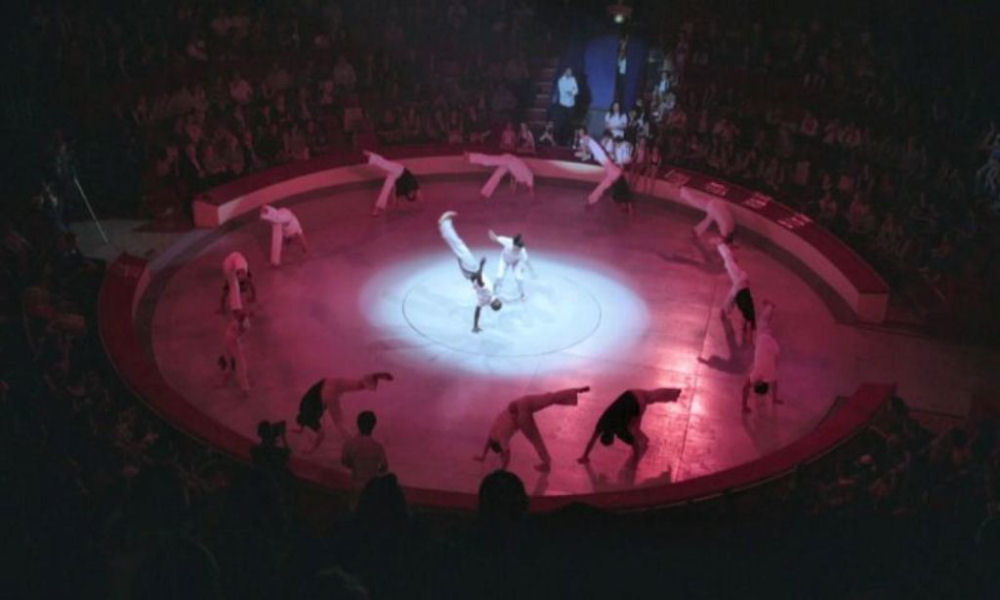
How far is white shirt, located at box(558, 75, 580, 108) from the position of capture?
61.1 ft

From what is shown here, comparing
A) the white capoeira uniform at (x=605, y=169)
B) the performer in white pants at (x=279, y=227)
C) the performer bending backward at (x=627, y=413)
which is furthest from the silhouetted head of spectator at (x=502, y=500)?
the white capoeira uniform at (x=605, y=169)

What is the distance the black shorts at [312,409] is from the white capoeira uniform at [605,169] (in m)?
8.41

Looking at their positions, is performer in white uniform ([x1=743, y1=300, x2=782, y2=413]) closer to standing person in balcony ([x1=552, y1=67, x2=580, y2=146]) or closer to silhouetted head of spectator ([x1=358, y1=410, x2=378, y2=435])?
silhouetted head of spectator ([x1=358, y1=410, x2=378, y2=435])

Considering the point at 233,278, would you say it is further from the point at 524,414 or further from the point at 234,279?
the point at 524,414

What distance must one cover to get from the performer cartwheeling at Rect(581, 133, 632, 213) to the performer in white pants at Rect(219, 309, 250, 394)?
7.37 metres

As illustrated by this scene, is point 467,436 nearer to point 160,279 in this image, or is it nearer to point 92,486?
point 92,486

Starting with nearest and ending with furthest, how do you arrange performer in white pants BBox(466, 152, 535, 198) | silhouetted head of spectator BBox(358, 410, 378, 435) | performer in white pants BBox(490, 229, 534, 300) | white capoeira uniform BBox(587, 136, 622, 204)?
silhouetted head of spectator BBox(358, 410, 378, 435), performer in white pants BBox(490, 229, 534, 300), white capoeira uniform BBox(587, 136, 622, 204), performer in white pants BBox(466, 152, 535, 198)

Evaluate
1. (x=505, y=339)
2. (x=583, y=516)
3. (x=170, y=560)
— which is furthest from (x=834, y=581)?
(x=505, y=339)

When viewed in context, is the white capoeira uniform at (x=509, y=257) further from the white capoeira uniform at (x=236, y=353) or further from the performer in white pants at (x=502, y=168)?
the performer in white pants at (x=502, y=168)

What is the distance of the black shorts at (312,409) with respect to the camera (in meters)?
8.99

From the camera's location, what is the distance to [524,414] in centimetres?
873

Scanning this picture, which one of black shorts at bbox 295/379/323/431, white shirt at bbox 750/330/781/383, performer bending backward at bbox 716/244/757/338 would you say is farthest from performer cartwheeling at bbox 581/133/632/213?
black shorts at bbox 295/379/323/431

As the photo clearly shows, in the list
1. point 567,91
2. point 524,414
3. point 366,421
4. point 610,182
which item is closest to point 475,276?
point 524,414

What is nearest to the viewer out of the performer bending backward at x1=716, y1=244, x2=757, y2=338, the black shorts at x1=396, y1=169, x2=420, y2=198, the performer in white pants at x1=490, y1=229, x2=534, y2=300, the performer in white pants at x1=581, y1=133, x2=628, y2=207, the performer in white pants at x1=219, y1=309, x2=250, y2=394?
the performer in white pants at x1=219, y1=309, x2=250, y2=394
